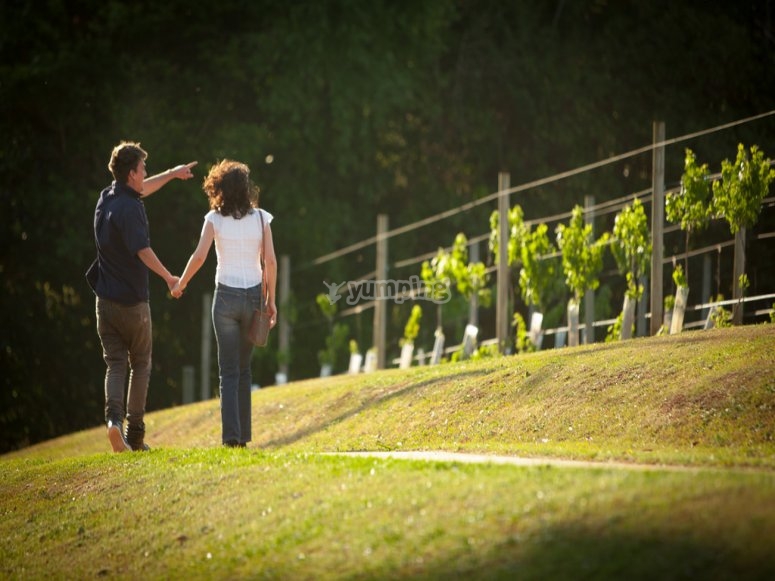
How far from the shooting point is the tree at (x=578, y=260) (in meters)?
17.8

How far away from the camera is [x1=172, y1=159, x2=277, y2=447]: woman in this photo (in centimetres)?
1117

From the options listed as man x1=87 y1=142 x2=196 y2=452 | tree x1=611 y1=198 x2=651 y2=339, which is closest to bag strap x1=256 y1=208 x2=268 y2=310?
man x1=87 y1=142 x2=196 y2=452

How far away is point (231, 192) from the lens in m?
11.2

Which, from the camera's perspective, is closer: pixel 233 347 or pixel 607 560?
pixel 607 560

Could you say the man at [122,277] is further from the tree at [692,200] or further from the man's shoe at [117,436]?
the tree at [692,200]

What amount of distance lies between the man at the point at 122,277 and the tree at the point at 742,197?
605 cm

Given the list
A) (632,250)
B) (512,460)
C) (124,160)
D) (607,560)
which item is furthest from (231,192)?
(632,250)

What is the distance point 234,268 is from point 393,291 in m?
15.0

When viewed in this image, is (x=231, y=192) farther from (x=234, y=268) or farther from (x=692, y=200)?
(x=692, y=200)

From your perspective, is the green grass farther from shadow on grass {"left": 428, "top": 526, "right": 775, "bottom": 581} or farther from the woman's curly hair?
the woman's curly hair

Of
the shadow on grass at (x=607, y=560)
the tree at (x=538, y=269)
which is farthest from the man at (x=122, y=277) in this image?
the tree at (x=538, y=269)

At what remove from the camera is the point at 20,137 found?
31.0 metres

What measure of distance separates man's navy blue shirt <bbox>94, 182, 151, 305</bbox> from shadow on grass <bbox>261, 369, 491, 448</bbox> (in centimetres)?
401

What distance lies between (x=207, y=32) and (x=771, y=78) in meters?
11.8
